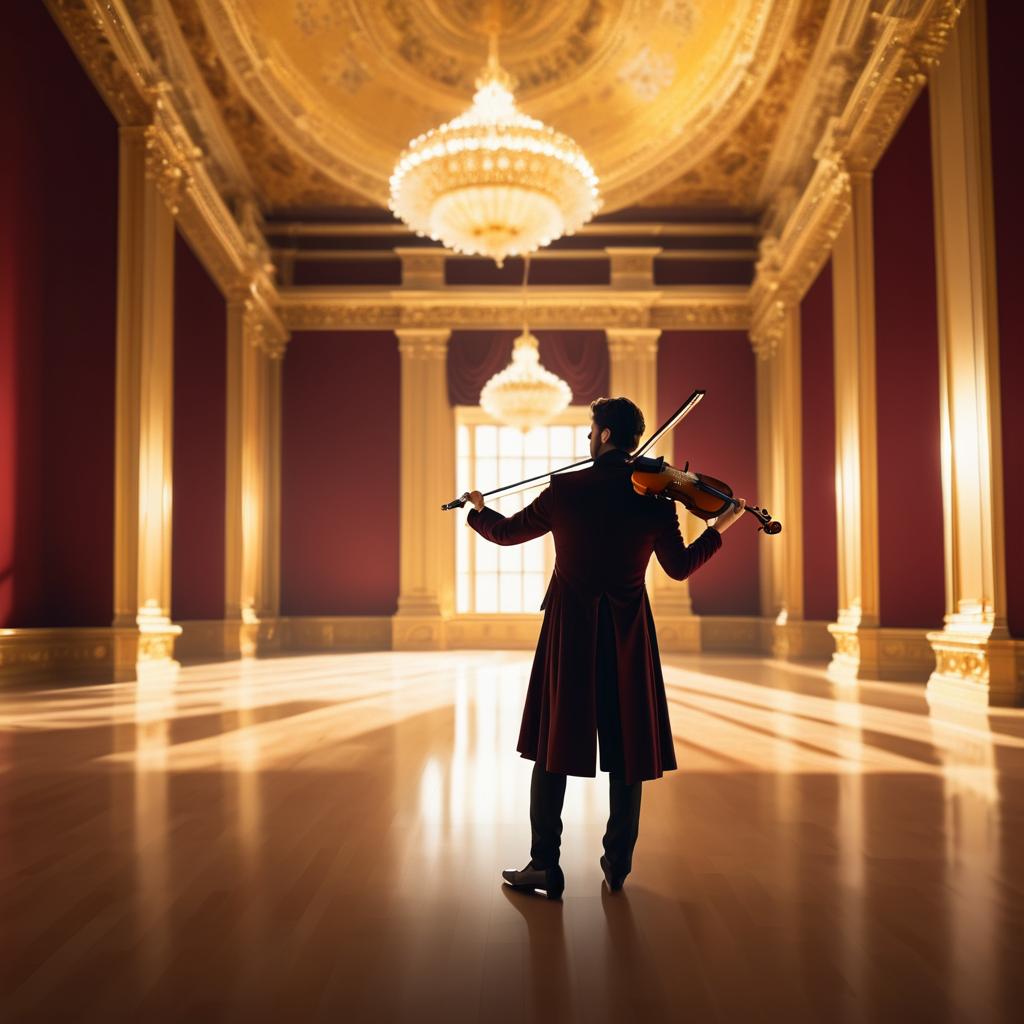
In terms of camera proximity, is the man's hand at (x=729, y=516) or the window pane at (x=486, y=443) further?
the window pane at (x=486, y=443)

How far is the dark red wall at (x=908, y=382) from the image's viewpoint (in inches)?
301

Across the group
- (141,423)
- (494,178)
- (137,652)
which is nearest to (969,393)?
(494,178)

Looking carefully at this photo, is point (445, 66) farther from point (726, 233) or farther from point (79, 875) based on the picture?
point (79, 875)

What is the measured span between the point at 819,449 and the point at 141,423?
6.85 m

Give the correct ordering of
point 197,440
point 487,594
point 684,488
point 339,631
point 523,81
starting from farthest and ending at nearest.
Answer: point 487,594 < point 339,631 < point 523,81 < point 197,440 < point 684,488

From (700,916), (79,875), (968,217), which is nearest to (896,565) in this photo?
(968,217)

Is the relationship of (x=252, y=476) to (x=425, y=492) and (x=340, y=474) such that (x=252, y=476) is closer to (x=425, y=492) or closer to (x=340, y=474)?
(x=340, y=474)

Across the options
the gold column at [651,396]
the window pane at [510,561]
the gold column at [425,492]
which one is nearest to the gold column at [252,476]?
the gold column at [425,492]

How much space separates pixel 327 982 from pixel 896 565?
7.21 m

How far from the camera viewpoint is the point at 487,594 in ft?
43.9

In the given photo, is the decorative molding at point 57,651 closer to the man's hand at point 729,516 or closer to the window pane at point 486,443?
the man's hand at point 729,516

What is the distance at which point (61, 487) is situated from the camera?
7.64m

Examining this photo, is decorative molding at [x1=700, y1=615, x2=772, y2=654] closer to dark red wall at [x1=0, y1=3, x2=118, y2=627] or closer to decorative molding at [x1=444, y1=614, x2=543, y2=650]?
decorative molding at [x1=444, y1=614, x2=543, y2=650]

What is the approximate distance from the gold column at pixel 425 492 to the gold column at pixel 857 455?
220 inches
